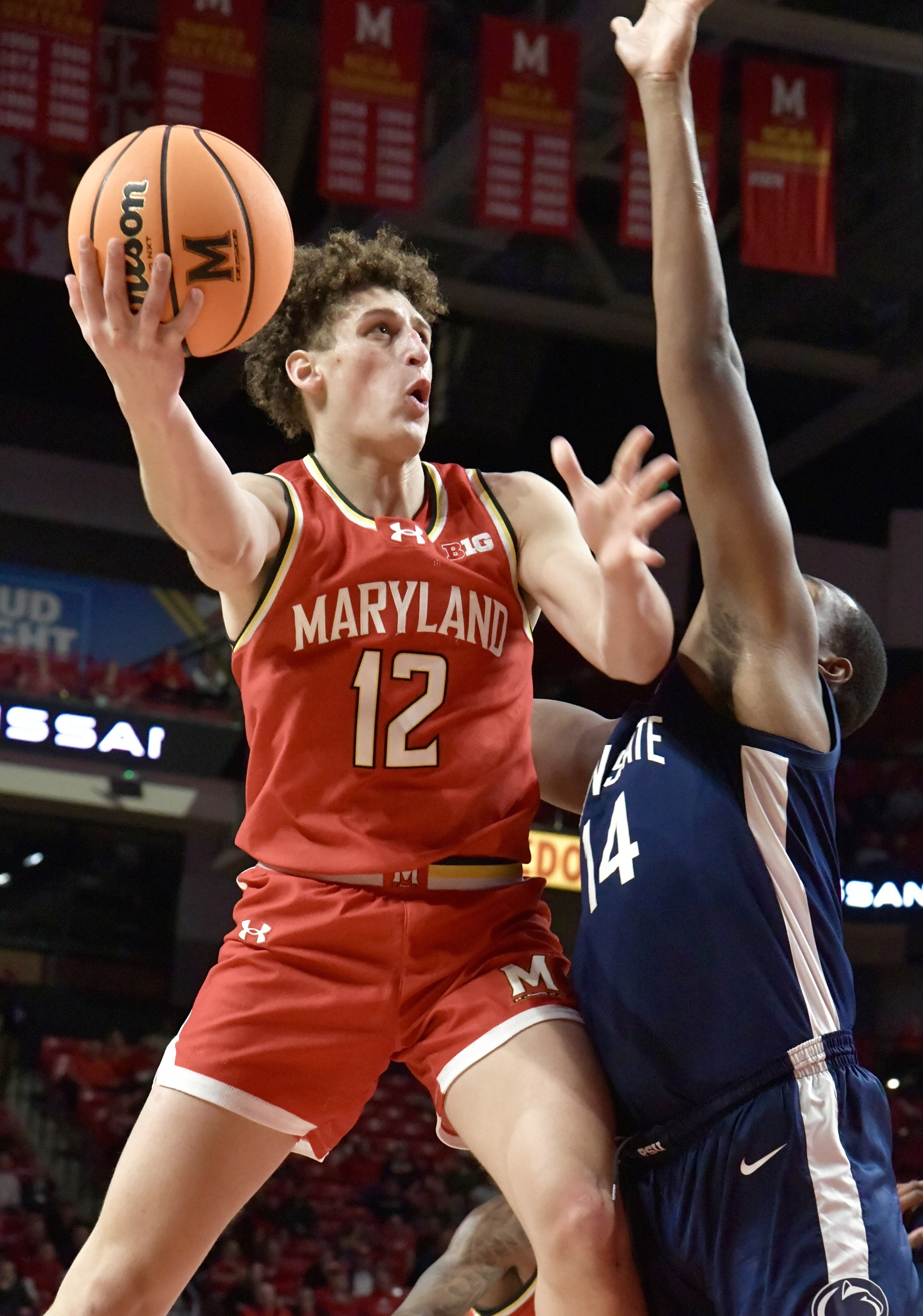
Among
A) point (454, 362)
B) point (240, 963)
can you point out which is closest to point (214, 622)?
point (454, 362)

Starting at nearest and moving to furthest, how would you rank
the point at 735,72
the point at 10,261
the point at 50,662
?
the point at 10,261, the point at 735,72, the point at 50,662

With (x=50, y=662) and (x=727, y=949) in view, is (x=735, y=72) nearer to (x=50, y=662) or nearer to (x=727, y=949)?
(x=50, y=662)

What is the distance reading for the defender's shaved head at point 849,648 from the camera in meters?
2.96

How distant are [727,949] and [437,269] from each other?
1162 centimetres

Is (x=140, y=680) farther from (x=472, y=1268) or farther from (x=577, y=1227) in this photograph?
(x=577, y=1227)

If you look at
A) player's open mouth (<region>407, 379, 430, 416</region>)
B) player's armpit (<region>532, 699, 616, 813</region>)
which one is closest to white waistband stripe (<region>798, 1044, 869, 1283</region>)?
player's armpit (<region>532, 699, 616, 813</region>)

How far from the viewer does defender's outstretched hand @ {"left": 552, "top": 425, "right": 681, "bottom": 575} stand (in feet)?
7.80

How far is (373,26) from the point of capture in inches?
323

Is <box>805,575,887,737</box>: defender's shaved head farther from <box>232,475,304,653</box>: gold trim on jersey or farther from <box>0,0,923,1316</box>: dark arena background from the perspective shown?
<box>0,0,923,1316</box>: dark arena background

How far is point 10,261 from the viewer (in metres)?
9.67

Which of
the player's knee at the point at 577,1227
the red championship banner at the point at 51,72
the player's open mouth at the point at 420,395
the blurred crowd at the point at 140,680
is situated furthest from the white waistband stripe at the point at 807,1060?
the blurred crowd at the point at 140,680

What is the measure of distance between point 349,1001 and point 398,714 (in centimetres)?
53

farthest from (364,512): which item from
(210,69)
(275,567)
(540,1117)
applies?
(210,69)

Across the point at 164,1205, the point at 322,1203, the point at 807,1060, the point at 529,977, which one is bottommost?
the point at 322,1203
